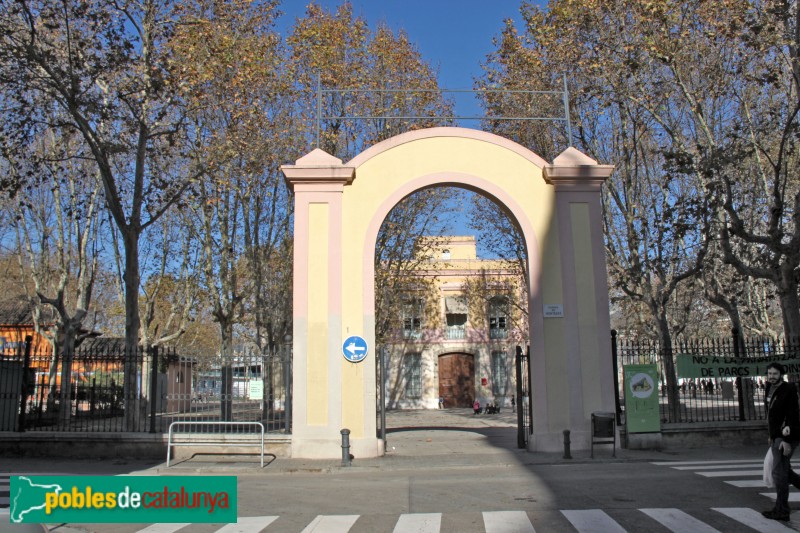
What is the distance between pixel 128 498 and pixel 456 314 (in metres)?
38.5

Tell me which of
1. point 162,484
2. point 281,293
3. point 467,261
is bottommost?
point 162,484

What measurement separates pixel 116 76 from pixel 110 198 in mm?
4365

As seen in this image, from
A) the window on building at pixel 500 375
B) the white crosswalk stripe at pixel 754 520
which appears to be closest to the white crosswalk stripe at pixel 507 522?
the white crosswalk stripe at pixel 754 520

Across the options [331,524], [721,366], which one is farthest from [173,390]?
[721,366]

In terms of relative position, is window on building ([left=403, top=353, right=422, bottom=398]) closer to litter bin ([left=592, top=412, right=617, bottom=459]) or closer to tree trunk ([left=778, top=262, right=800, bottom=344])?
tree trunk ([left=778, top=262, right=800, bottom=344])

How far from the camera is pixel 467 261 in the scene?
41.9m

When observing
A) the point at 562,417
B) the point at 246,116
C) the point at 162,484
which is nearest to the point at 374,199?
the point at 562,417

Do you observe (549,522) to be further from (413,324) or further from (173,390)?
(413,324)

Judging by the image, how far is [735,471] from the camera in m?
11.3

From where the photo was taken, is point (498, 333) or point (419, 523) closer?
point (419, 523)

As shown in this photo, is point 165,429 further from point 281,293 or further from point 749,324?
point 749,324

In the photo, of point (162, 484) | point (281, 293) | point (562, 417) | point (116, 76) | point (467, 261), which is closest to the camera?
point (162, 484)

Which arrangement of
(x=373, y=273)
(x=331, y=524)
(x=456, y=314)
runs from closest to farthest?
(x=331, y=524)
(x=373, y=273)
(x=456, y=314)

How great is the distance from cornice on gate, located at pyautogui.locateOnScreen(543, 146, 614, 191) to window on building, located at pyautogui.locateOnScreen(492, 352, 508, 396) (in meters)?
27.2
